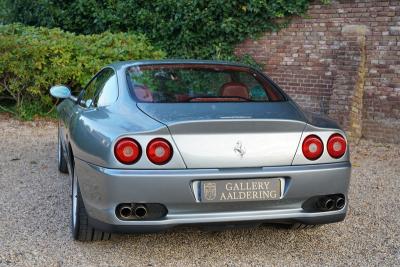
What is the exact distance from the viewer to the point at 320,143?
3443 mm

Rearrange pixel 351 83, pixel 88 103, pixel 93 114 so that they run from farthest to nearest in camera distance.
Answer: pixel 351 83
pixel 88 103
pixel 93 114

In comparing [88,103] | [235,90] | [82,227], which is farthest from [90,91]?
[82,227]

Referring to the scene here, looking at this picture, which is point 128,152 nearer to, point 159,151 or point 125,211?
point 159,151

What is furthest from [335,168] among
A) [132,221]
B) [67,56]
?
[67,56]

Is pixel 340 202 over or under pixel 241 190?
under

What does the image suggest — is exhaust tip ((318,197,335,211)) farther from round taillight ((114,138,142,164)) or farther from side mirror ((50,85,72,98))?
side mirror ((50,85,72,98))

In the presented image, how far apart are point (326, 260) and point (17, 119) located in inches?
284

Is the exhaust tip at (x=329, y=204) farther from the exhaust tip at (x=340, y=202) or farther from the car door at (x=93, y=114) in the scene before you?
the car door at (x=93, y=114)

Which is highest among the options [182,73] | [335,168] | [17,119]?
[182,73]

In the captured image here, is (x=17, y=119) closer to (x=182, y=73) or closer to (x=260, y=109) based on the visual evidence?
(x=182, y=73)

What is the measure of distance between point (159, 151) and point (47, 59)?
21.4ft

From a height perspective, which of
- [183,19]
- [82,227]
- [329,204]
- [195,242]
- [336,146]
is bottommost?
[195,242]

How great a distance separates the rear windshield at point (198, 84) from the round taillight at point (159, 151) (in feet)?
1.88

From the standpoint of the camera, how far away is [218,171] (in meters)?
3.20
